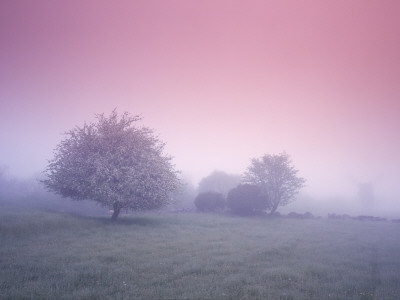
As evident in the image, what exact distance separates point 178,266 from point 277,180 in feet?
144

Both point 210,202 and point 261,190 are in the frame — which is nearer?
point 261,190

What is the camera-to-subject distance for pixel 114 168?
31.6 metres

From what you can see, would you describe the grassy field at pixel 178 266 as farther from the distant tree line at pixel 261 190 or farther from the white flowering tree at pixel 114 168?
the distant tree line at pixel 261 190

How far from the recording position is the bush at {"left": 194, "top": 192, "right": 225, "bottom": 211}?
194 feet

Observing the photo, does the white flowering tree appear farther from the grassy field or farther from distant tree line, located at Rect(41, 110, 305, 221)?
the grassy field

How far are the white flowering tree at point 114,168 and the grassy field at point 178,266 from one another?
5461 millimetres

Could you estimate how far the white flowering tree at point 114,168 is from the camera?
103 feet

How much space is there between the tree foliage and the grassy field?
1131 inches

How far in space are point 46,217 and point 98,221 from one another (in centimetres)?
528

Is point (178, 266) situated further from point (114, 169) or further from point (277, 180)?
point (277, 180)

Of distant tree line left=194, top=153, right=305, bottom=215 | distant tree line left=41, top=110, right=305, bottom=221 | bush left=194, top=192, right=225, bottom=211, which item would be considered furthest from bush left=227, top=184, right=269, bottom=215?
distant tree line left=41, top=110, right=305, bottom=221

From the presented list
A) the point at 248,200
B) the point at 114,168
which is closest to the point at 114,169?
the point at 114,168

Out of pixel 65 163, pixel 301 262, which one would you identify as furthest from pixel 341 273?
pixel 65 163

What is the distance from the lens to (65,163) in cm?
3325
